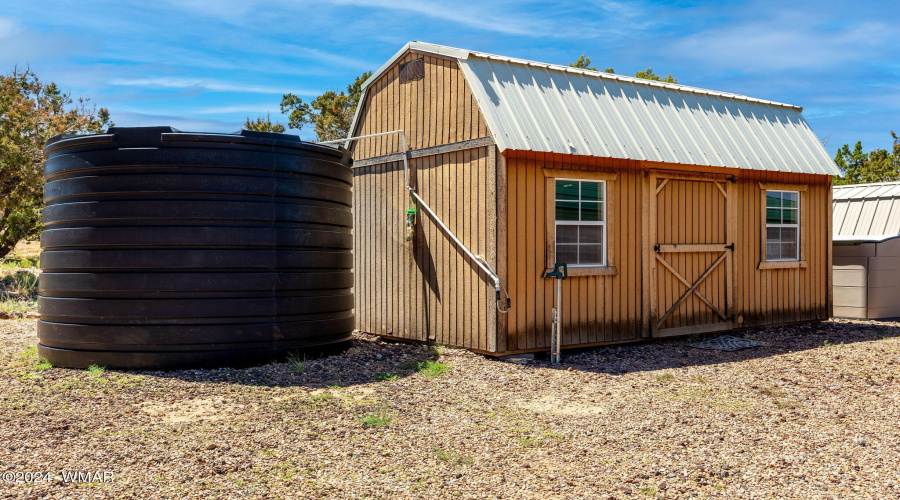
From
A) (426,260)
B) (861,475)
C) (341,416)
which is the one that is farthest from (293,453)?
(426,260)

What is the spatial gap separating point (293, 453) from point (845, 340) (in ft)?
29.7

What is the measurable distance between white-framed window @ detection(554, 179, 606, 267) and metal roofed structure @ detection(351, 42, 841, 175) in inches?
21.0

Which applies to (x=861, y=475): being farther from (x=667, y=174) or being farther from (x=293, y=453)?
(x=667, y=174)

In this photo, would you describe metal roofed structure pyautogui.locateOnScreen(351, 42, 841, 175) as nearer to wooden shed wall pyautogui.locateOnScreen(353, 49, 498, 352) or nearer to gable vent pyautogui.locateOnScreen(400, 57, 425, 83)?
gable vent pyautogui.locateOnScreen(400, 57, 425, 83)

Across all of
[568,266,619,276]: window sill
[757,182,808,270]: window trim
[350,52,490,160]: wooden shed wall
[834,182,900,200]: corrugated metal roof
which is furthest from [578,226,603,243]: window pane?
[834,182,900,200]: corrugated metal roof

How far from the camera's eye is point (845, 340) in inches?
428

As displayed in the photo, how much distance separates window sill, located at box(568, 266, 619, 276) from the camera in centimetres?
926

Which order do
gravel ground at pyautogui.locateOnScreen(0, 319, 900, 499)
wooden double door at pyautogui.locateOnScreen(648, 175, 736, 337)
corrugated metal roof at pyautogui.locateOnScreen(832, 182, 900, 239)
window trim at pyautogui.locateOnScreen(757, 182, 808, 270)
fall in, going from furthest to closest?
1. corrugated metal roof at pyautogui.locateOnScreen(832, 182, 900, 239)
2. window trim at pyautogui.locateOnScreen(757, 182, 808, 270)
3. wooden double door at pyautogui.locateOnScreen(648, 175, 736, 337)
4. gravel ground at pyautogui.locateOnScreen(0, 319, 900, 499)

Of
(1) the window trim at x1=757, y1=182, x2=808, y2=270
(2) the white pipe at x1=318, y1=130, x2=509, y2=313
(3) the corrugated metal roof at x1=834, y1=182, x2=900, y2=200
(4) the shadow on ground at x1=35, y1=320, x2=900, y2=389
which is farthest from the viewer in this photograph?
(3) the corrugated metal roof at x1=834, y1=182, x2=900, y2=200

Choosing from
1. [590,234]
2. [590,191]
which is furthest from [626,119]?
[590,234]

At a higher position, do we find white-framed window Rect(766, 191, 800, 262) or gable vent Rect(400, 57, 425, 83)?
gable vent Rect(400, 57, 425, 83)

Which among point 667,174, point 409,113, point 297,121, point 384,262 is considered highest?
point 297,121

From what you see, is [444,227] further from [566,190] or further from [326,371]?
[326,371]

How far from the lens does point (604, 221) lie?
31.4 ft
